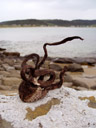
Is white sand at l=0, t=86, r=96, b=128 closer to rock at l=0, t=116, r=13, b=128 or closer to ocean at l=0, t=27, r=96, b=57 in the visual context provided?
rock at l=0, t=116, r=13, b=128

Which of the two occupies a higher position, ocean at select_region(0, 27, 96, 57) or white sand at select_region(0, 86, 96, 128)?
white sand at select_region(0, 86, 96, 128)

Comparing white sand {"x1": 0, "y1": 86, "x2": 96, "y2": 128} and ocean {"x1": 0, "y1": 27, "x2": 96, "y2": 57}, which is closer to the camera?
white sand {"x1": 0, "y1": 86, "x2": 96, "y2": 128}

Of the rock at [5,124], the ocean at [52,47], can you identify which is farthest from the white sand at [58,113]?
the ocean at [52,47]

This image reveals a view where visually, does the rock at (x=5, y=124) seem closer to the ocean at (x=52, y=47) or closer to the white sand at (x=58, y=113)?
the white sand at (x=58, y=113)

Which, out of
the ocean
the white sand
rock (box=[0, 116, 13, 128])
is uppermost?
the white sand

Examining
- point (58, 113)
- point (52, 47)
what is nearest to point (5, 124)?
point (58, 113)

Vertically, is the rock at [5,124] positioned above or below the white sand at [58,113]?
below

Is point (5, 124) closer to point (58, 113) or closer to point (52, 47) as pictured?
point (58, 113)

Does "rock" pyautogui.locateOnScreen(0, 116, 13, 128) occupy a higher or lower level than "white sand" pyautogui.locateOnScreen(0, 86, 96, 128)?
lower

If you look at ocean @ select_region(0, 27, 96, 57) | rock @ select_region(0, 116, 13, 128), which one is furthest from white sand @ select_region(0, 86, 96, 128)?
ocean @ select_region(0, 27, 96, 57)
